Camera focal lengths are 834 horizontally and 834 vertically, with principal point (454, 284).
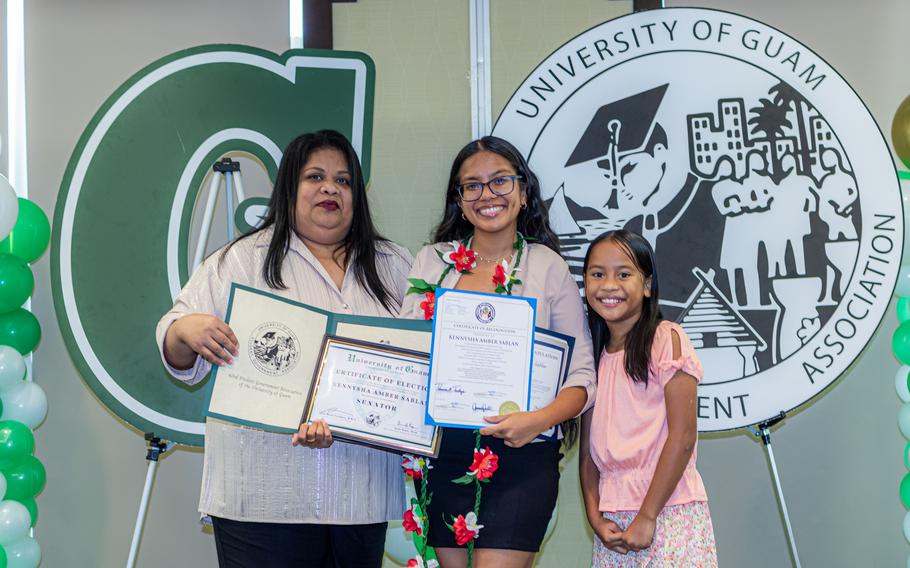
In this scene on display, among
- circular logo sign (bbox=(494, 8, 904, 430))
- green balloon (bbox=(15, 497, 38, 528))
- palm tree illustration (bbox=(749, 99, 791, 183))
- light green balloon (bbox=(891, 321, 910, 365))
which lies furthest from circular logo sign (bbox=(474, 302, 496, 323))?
green balloon (bbox=(15, 497, 38, 528))

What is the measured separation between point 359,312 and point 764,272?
1.65 metres

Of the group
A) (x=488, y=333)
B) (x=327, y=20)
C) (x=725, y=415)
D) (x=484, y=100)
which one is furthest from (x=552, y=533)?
(x=327, y=20)

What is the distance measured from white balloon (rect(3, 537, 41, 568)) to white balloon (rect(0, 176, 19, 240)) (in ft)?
3.68

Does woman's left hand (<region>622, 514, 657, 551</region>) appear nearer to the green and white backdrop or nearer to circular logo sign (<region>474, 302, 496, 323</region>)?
circular logo sign (<region>474, 302, 496, 323</region>)

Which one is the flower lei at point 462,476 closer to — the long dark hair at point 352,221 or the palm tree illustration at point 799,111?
the long dark hair at point 352,221

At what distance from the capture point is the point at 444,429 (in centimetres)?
224

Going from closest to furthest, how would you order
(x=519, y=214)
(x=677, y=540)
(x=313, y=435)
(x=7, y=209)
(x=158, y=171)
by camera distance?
1. (x=313, y=435)
2. (x=677, y=540)
3. (x=519, y=214)
4. (x=7, y=209)
5. (x=158, y=171)

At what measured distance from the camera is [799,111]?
3145 mm

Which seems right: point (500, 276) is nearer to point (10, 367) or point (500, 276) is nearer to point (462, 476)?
point (462, 476)

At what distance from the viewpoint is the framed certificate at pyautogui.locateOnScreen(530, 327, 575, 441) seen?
220 cm

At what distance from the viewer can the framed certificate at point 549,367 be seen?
7.21ft

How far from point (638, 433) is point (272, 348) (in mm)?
1011

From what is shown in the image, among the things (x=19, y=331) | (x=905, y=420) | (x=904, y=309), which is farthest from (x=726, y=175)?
(x=19, y=331)

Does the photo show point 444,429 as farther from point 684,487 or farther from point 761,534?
point 761,534
